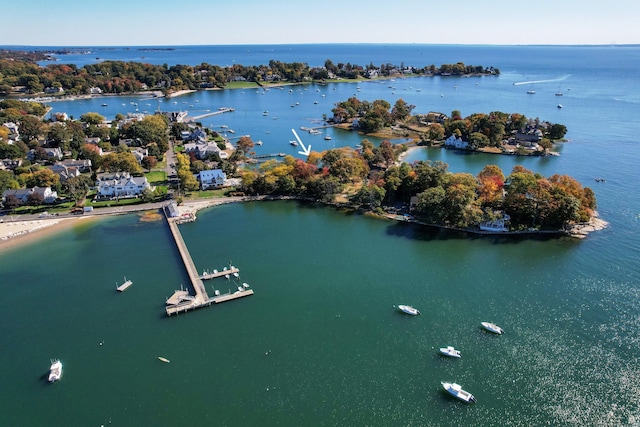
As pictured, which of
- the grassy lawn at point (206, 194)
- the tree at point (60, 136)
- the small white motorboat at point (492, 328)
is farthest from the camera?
Answer: the tree at point (60, 136)

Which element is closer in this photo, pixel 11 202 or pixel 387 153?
pixel 11 202

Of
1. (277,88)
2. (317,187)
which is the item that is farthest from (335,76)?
(317,187)

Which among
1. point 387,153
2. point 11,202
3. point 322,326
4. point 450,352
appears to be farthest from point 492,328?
point 11,202

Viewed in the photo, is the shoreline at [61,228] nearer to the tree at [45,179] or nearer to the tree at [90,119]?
the tree at [45,179]

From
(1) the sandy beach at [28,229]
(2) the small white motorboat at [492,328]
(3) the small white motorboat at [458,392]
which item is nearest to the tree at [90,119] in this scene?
(1) the sandy beach at [28,229]

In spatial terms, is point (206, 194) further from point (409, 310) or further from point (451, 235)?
point (409, 310)

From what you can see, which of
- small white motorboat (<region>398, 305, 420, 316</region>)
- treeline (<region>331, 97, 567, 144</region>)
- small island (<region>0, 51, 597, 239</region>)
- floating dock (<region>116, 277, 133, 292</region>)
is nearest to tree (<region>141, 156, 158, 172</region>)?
small island (<region>0, 51, 597, 239</region>)

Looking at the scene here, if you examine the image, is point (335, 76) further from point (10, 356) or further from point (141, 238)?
point (10, 356)
